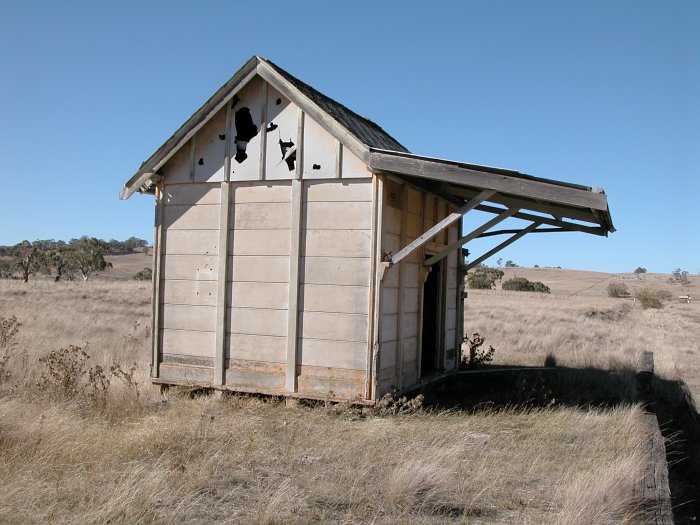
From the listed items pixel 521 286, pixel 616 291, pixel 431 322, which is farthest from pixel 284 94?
pixel 616 291

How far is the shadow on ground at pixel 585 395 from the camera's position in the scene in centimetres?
796

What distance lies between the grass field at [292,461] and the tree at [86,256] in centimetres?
4810

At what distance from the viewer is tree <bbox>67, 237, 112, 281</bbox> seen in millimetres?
54781

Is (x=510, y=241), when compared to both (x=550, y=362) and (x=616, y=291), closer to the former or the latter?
(x=550, y=362)

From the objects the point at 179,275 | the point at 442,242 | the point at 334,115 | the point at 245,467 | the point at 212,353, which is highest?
the point at 334,115

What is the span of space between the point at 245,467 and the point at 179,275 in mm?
4108

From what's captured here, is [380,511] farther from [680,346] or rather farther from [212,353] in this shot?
[680,346]

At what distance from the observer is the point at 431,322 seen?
37.4 ft

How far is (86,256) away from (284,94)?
2027 inches

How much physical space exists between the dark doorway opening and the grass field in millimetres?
2356

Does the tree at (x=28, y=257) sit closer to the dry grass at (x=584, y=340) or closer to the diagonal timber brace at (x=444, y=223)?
the dry grass at (x=584, y=340)

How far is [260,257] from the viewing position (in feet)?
28.5

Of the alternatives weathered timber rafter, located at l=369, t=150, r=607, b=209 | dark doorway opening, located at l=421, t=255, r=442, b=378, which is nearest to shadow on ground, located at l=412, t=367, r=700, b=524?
dark doorway opening, located at l=421, t=255, r=442, b=378

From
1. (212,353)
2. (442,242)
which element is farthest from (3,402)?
(442,242)
